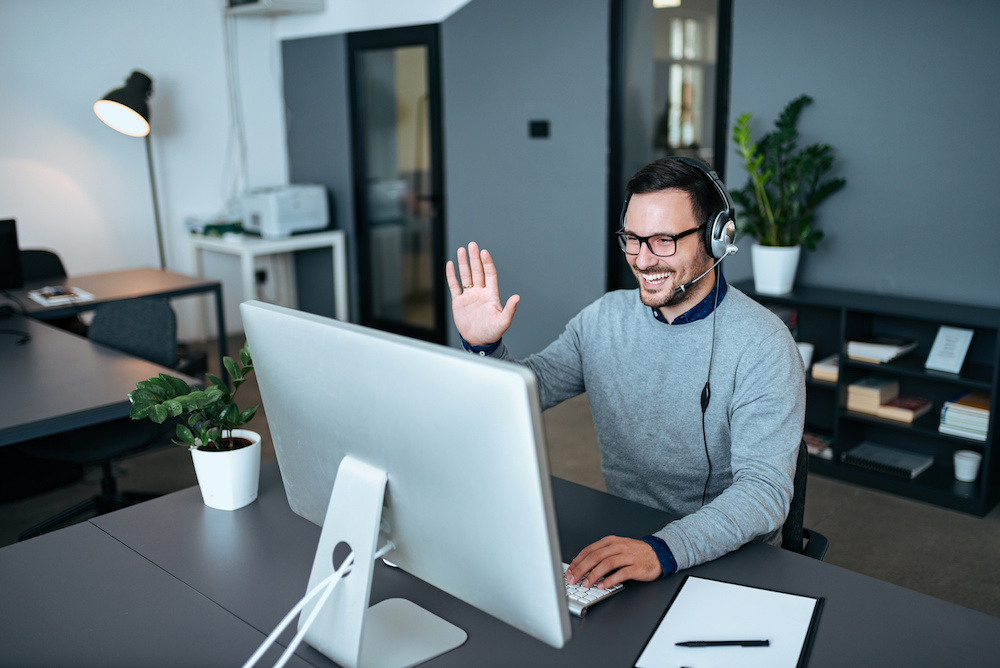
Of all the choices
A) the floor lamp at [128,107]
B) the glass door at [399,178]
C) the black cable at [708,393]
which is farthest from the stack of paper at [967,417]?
the floor lamp at [128,107]

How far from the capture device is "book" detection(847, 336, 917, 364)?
3.09 meters

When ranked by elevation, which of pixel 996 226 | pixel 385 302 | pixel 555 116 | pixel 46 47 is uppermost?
pixel 46 47

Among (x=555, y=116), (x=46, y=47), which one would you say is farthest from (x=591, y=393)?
(x=46, y=47)

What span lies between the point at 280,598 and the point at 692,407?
85 cm

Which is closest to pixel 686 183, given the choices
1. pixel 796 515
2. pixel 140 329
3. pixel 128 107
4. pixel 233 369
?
pixel 796 515

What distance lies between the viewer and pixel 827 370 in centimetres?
330

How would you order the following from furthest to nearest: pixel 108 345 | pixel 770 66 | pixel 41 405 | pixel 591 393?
1. pixel 770 66
2. pixel 108 345
3. pixel 41 405
4. pixel 591 393

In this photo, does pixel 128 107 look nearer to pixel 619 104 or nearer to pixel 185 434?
pixel 619 104

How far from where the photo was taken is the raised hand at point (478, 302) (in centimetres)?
148

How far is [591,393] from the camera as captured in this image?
5.85 ft

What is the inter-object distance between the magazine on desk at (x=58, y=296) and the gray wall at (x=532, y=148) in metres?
2.13

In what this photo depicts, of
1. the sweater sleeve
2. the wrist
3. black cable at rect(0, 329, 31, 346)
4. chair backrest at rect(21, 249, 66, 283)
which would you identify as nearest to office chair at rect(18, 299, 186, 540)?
black cable at rect(0, 329, 31, 346)

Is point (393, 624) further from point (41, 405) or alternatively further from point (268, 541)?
point (41, 405)

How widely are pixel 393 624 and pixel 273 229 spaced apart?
4.26 meters
